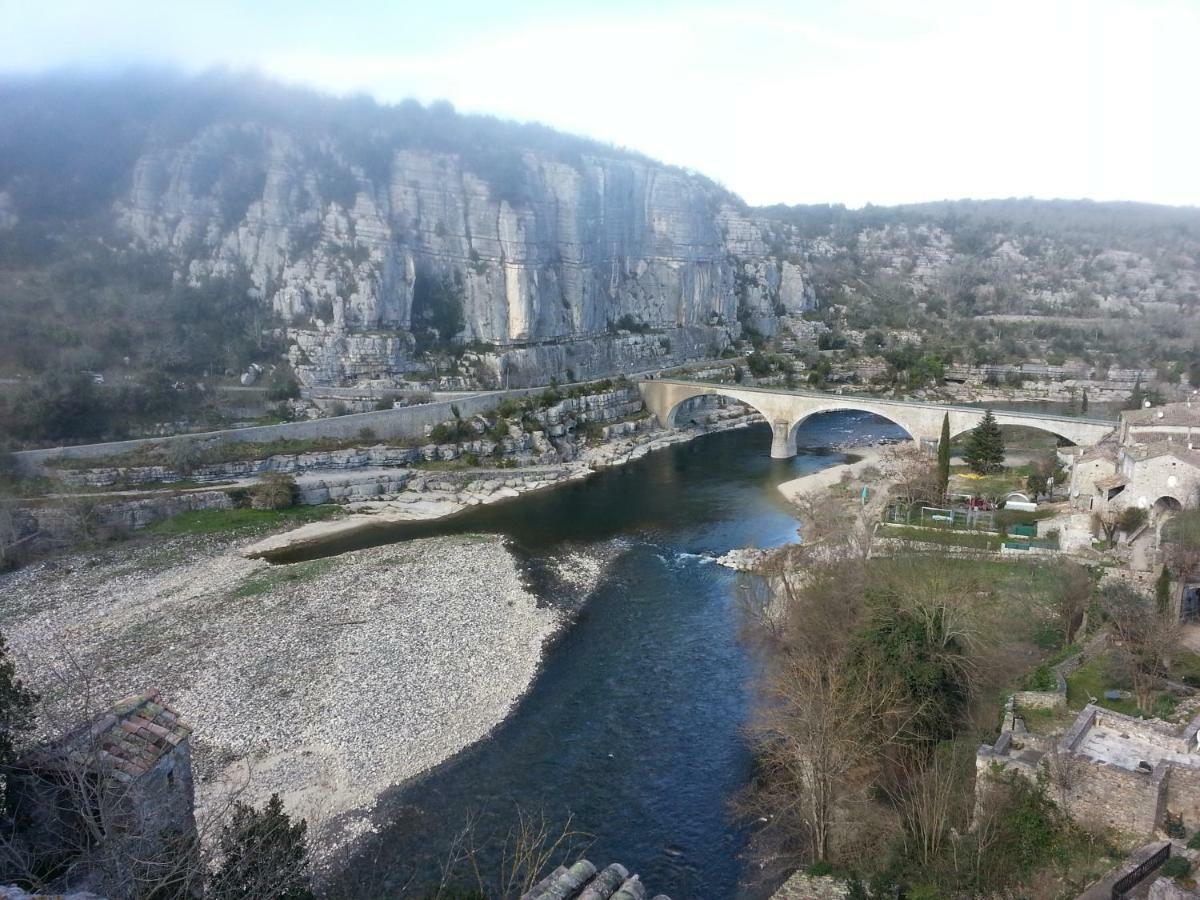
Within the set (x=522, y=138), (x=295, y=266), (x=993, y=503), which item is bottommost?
(x=993, y=503)

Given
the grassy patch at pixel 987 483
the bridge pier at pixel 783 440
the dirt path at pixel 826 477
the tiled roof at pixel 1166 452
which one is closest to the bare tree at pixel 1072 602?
the tiled roof at pixel 1166 452

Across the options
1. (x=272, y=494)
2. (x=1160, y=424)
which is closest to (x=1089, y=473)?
(x=1160, y=424)

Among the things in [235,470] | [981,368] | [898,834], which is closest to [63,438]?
[235,470]

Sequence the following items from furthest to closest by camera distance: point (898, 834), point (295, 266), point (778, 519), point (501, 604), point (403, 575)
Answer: point (295, 266), point (778, 519), point (403, 575), point (501, 604), point (898, 834)

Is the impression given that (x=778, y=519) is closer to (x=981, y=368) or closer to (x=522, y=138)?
(x=981, y=368)

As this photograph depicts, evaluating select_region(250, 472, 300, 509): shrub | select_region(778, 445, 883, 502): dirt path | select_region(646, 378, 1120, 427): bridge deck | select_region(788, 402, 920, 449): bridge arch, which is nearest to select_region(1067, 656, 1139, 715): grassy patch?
select_region(778, 445, 883, 502): dirt path

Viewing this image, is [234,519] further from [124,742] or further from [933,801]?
[933,801]

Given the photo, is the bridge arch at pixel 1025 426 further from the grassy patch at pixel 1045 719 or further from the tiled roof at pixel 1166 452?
the grassy patch at pixel 1045 719

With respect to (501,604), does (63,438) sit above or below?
above
